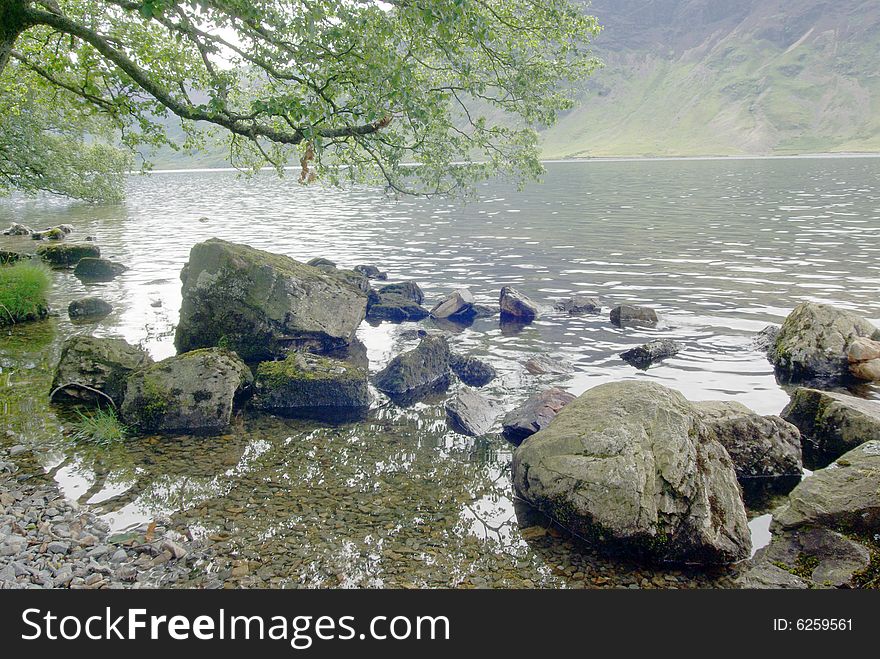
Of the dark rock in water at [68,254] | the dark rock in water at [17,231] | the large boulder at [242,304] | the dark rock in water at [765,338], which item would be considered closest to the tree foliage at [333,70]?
Result: the large boulder at [242,304]

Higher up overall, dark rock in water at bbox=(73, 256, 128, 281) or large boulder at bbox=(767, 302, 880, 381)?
large boulder at bbox=(767, 302, 880, 381)

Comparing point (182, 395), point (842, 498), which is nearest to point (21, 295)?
point (182, 395)

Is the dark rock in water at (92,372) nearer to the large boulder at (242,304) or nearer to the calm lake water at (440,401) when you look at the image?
the calm lake water at (440,401)

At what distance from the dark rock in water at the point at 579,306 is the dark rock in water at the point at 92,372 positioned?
58.4 ft

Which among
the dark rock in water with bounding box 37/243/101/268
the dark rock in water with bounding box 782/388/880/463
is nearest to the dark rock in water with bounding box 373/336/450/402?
the dark rock in water with bounding box 782/388/880/463

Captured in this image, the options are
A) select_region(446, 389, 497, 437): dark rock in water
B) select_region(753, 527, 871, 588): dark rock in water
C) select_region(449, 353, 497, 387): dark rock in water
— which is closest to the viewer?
select_region(753, 527, 871, 588): dark rock in water

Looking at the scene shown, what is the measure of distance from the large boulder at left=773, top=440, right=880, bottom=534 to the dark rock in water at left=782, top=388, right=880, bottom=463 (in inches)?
94.3

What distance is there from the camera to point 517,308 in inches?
1051

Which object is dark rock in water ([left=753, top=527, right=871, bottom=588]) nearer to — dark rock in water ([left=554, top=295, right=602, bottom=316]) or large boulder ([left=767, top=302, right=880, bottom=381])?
large boulder ([left=767, top=302, right=880, bottom=381])

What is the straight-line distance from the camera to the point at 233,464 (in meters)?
13.2

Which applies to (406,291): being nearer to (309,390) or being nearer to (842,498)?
(309,390)

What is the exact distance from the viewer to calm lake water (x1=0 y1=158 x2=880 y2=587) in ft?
33.5

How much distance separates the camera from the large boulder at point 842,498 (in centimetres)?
1011

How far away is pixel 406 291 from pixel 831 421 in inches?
806
